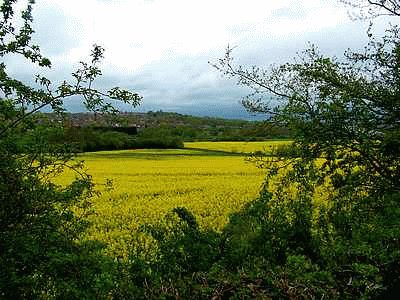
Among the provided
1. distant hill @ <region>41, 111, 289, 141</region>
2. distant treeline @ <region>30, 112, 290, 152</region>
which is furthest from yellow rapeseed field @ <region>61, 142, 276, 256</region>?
distant hill @ <region>41, 111, 289, 141</region>

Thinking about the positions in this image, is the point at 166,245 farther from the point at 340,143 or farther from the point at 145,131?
the point at 145,131

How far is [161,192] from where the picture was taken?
57.5ft

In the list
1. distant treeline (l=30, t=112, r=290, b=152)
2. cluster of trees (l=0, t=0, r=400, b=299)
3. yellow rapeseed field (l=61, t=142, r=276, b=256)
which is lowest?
Result: yellow rapeseed field (l=61, t=142, r=276, b=256)

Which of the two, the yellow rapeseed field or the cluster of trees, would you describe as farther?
the yellow rapeseed field

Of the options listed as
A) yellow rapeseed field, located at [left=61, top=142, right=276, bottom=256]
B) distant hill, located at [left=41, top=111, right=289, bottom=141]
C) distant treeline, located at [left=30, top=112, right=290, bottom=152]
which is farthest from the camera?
yellow rapeseed field, located at [left=61, top=142, right=276, bottom=256]

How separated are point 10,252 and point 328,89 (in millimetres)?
4154

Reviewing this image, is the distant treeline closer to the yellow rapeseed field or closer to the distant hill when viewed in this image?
the distant hill

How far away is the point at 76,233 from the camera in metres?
4.54

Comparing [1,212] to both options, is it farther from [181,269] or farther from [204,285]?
[204,285]

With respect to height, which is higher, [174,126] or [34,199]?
[174,126]

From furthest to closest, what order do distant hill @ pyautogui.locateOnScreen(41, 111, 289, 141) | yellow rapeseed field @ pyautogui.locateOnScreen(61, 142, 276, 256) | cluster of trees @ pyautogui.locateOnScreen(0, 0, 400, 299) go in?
yellow rapeseed field @ pyautogui.locateOnScreen(61, 142, 276, 256)
distant hill @ pyautogui.locateOnScreen(41, 111, 289, 141)
cluster of trees @ pyautogui.locateOnScreen(0, 0, 400, 299)

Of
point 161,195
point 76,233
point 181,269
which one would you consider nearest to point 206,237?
point 181,269

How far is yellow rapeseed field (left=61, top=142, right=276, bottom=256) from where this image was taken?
12023mm

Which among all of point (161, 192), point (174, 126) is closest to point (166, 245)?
point (161, 192)
